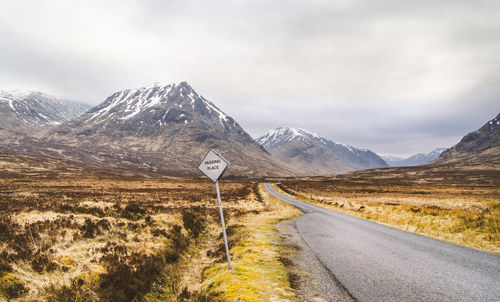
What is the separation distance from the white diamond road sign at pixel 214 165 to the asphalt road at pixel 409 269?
4.24m

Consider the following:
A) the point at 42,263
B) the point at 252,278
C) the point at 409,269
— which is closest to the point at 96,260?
the point at 42,263

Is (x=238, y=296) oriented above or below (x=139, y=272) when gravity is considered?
above

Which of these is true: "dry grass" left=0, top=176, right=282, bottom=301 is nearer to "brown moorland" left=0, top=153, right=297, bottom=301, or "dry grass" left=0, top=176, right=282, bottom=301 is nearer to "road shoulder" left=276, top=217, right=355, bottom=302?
"brown moorland" left=0, top=153, right=297, bottom=301

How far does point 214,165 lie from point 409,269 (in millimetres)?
6326

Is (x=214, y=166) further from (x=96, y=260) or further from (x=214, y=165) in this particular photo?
(x=96, y=260)

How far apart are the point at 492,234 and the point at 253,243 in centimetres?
1100

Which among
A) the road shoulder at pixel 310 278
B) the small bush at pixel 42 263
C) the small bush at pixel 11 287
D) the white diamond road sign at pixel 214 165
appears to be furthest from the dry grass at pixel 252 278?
the small bush at pixel 42 263

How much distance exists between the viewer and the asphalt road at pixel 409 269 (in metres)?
5.14

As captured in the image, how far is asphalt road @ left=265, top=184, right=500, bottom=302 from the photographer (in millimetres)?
5145

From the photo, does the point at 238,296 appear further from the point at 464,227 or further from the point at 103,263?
the point at 464,227

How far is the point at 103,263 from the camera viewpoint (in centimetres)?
785

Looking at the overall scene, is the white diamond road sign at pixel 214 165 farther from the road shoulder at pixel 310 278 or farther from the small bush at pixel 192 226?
the small bush at pixel 192 226

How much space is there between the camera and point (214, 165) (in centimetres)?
773

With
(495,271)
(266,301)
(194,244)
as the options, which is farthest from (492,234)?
(194,244)
